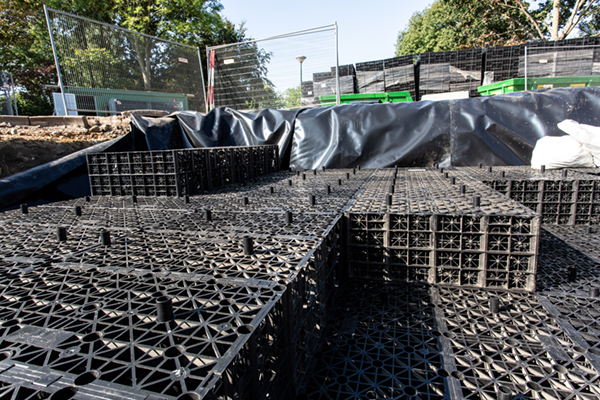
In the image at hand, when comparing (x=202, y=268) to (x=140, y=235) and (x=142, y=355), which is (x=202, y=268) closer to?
(x=142, y=355)

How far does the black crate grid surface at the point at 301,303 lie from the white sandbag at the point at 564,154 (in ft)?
7.06

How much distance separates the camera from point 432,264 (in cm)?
253

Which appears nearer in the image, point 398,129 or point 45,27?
point 398,129

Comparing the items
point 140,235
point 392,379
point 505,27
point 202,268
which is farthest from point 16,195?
point 505,27

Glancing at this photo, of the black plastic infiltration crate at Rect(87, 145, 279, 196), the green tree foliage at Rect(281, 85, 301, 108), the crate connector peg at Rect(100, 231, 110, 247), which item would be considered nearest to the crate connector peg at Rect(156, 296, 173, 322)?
the crate connector peg at Rect(100, 231, 110, 247)

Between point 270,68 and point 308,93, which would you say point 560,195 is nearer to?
point 270,68

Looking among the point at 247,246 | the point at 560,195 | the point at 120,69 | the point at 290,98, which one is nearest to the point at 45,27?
the point at 120,69

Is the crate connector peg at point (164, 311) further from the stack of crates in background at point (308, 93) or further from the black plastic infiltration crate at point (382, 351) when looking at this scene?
the stack of crates in background at point (308, 93)

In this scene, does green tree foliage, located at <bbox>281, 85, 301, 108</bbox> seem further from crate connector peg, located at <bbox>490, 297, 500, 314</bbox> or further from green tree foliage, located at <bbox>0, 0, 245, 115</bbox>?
green tree foliage, located at <bbox>0, 0, 245, 115</bbox>

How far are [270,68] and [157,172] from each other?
6544 mm

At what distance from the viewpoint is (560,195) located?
13.7 feet

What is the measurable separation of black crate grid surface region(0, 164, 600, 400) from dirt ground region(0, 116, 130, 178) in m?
4.16

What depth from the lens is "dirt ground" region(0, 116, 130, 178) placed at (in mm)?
6176

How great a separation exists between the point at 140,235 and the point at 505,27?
26.5m
